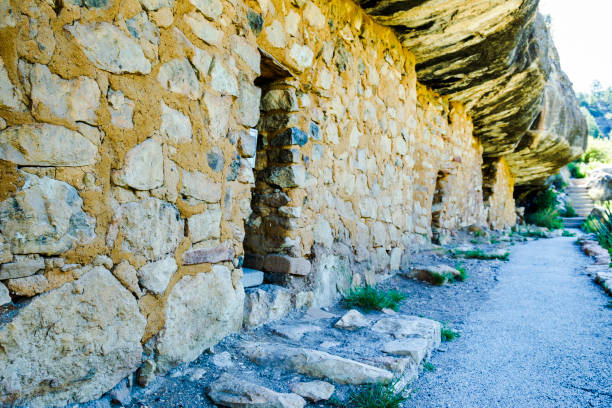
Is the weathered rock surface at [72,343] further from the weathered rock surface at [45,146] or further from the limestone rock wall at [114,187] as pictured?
the weathered rock surface at [45,146]

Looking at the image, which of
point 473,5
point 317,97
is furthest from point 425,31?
point 317,97

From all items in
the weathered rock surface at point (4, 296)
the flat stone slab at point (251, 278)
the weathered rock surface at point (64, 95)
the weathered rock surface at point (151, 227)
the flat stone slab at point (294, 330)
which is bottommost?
the flat stone slab at point (294, 330)

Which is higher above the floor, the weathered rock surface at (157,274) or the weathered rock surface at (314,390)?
the weathered rock surface at (157,274)

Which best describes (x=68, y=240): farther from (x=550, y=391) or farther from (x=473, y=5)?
(x=473, y=5)

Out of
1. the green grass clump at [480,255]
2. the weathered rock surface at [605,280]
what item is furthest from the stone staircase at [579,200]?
the weathered rock surface at [605,280]

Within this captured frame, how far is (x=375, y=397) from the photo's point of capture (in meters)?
1.54

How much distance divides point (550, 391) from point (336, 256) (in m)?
1.44

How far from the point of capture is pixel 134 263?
57.1 inches

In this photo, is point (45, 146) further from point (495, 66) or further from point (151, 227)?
point (495, 66)

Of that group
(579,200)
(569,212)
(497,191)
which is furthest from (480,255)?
(579,200)

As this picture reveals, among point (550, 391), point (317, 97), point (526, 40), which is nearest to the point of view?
point (550, 391)

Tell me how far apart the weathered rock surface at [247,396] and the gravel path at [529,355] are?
0.55m

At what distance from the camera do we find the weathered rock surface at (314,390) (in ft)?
5.09

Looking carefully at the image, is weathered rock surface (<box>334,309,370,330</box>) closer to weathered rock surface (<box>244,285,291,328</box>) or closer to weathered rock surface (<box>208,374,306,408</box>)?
weathered rock surface (<box>244,285,291,328</box>)
